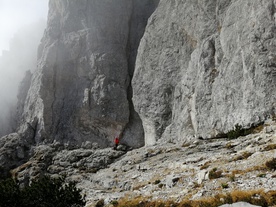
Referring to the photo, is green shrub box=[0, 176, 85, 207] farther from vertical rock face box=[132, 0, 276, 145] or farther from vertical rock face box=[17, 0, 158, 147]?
vertical rock face box=[17, 0, 158, 147]

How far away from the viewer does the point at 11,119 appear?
4060 inches

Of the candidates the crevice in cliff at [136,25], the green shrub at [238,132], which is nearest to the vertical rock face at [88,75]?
the crevice in cliff at [136,25]

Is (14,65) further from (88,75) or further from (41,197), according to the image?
(41,197)

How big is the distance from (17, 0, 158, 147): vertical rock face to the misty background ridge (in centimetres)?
1518

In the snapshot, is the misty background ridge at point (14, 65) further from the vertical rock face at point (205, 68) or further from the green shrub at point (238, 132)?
the green shrub at point (238, 132)

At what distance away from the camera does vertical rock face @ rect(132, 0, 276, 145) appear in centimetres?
4144

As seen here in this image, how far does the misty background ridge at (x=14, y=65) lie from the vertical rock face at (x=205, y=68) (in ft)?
184

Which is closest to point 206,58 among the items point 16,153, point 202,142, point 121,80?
point 202,142

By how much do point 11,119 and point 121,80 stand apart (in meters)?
46.4

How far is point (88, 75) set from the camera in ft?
268

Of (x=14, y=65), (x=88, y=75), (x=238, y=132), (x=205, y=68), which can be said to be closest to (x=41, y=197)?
(x=238, y=132)

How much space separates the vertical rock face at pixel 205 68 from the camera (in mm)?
41438

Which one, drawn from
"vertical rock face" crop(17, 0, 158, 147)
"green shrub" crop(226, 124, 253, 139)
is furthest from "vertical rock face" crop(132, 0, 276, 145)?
"vertical rock face" crop(17, 0, 158, 147)

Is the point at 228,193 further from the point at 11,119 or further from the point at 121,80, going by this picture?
the point at 11,119
